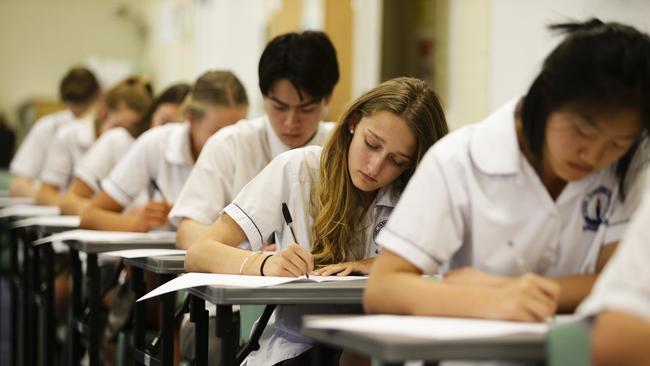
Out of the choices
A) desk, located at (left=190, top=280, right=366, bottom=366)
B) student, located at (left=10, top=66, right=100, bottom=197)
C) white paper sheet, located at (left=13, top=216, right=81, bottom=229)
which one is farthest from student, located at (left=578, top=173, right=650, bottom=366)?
student, located at (left=10, top=66, right=100, bottom=197)

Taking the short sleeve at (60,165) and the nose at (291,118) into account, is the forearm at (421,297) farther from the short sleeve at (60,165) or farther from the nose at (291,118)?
the short sleeve at (60,165)

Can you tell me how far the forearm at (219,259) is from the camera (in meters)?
2.16

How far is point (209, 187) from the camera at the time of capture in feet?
9.81

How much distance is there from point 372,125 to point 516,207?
0.57 meters

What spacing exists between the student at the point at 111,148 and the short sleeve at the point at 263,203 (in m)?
1.94

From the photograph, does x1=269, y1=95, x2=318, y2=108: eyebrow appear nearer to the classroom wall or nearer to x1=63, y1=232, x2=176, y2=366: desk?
x1=63, y1=232, x2=176, y2=366: desk

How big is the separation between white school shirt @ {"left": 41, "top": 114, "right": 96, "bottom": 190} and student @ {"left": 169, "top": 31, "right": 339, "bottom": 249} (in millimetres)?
2707

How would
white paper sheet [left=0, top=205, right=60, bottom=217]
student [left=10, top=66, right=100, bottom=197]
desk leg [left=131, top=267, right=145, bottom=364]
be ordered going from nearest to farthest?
desk leg [left=131, top=267, right=145, bottom=364] → white paper sheet [left=0, top=205, right=60, bottom=217] → student [left=10, top=66, right=100, bottom=197]

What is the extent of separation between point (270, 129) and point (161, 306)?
798mm

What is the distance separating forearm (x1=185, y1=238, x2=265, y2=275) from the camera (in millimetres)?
2162

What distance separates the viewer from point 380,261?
5.38 ft

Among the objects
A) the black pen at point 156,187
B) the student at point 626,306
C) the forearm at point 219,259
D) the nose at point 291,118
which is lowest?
the black pen at point 156,187

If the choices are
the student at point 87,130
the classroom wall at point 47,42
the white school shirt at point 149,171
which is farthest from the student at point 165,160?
the classroom wall at point 47,42

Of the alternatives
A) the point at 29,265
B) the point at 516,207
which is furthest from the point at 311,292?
the point at 29,265
